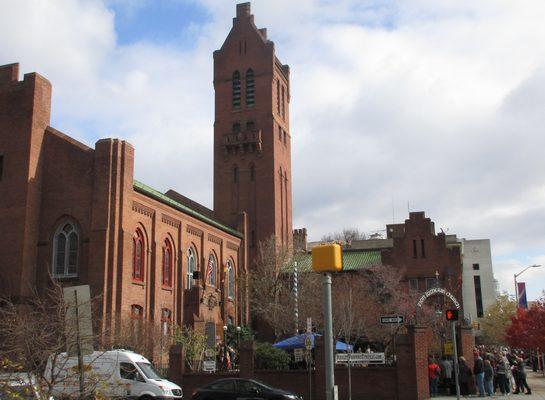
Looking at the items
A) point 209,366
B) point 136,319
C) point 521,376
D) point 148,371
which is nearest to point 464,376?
point 521,376

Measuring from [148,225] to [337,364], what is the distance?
19055mm

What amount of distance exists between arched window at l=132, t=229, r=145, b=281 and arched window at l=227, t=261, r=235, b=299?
16.1 metres

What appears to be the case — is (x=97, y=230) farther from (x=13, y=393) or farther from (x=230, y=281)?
(x=13, y=393)

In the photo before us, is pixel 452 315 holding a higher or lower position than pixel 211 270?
lower

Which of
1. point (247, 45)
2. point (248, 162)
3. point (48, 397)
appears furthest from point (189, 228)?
point (48, 397)

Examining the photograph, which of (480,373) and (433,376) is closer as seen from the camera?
(480,373)

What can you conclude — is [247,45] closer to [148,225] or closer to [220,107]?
[220,107]

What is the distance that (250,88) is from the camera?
6650cm

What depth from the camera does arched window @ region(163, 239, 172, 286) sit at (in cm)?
4425

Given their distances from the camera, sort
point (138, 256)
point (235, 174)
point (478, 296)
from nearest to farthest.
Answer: point (138, 256) → point (235, 174) → point (478, 296)

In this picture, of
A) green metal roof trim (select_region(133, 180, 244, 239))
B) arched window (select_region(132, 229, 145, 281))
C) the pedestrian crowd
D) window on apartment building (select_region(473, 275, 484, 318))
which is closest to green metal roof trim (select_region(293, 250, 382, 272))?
green metal roof trim (select_region(133, 180, 244, 239))

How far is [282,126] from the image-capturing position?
6825 centimetres

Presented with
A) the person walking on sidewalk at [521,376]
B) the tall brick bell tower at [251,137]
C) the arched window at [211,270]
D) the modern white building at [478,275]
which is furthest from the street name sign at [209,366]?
the modern white building at [478,275]

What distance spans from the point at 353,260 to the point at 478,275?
68582 mm
